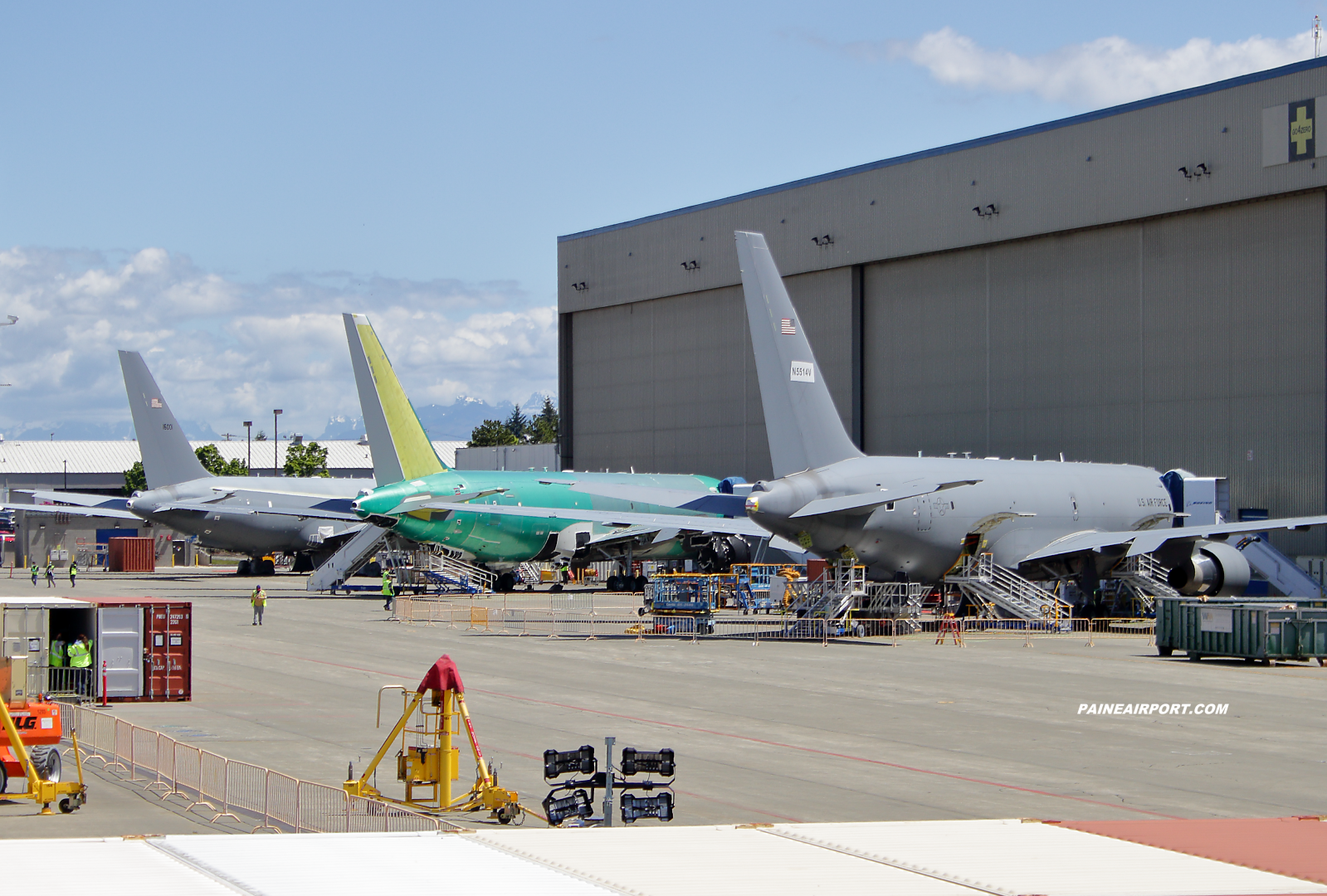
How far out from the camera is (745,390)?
7031 cm

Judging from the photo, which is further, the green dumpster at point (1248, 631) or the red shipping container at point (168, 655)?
the green dumpster at point (1248, 631)

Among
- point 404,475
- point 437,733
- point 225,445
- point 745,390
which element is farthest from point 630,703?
point 225,445

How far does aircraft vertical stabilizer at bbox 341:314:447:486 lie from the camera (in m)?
54.2

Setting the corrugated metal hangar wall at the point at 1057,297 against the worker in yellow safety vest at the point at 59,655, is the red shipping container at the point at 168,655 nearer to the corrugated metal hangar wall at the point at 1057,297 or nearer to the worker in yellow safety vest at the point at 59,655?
the worker in yellow safety vest at the point at 59,655

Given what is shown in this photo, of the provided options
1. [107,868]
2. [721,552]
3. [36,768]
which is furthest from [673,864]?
[721,552]

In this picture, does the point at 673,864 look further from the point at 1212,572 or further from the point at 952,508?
the point at 1212,572

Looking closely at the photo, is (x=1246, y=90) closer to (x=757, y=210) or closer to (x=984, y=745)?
(x=757, y=210)

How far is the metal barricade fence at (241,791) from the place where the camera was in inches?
545

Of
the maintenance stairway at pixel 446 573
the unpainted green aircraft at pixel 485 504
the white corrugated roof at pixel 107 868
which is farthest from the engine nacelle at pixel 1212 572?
the white corrugated roof at pixel 107 868

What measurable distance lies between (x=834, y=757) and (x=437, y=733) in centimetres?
620

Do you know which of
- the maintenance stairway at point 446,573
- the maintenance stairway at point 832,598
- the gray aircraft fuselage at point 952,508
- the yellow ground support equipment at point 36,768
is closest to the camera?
the yellow ground support equipment at point 36,768

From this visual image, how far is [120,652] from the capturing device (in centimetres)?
2500

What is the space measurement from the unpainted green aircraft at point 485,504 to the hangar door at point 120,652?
21856mm

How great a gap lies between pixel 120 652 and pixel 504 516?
106 ft
